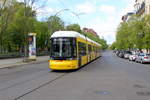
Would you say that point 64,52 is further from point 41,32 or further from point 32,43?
point 41,32

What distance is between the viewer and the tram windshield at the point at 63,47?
1789cm

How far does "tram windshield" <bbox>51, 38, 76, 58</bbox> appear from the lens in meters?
17.9

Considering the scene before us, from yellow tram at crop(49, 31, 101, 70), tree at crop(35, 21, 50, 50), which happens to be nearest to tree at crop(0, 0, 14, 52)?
tree at crop(35, 21, 50, 50)

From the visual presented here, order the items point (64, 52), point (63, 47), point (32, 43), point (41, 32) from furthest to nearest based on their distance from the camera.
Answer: point (41, 32)
point (32, 43)
point (63, 47)
point (64, 52)

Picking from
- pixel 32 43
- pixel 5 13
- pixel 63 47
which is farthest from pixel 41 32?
pixel 63 47

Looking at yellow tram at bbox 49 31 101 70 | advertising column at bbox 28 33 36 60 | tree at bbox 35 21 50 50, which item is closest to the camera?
yellow tram at bbox 49 31 101 70

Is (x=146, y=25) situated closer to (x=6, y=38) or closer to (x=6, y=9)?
(x=6, y=9)

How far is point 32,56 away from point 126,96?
94.3 ft

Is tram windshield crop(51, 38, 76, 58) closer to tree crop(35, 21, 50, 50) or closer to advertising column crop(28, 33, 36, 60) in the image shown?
advertising column crop(28, 33, 36, 60)

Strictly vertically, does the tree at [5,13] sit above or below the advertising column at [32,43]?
above

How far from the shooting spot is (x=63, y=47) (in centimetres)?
1806

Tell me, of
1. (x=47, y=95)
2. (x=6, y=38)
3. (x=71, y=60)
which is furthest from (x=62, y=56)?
(x=6, y=38)

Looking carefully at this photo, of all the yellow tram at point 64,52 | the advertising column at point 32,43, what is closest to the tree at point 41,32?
the advertising column at point 32,43

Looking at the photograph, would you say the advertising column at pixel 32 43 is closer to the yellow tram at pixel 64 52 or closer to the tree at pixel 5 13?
the tree at pixel 5 13
